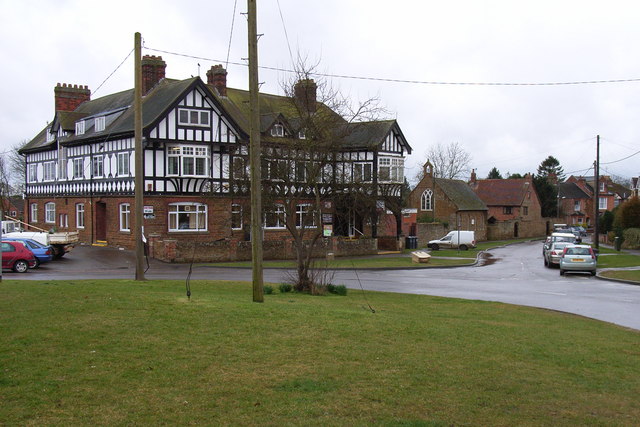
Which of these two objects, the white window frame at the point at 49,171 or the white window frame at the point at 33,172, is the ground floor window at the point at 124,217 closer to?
the white window frame at the point at 49,171

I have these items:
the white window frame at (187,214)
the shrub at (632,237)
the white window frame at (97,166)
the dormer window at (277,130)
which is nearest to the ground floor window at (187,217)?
the white window frame at (187,214)

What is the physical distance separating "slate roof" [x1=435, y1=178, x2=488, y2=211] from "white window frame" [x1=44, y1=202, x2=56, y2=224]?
4228cm

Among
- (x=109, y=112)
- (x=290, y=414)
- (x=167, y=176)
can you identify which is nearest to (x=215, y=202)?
(x=167, y=176)

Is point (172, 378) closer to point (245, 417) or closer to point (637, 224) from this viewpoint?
point (245, 417)

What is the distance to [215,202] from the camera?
41.0 m

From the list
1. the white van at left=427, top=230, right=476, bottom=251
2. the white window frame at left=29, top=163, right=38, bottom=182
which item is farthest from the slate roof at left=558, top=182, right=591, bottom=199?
the white window frame at left=29, top=163, right=38, bottom=182

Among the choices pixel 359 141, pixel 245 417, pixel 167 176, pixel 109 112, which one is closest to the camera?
pixel 245 417

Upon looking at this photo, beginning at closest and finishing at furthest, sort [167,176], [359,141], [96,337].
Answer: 1. [96,337]
2. [167,176]
3. [359,141]

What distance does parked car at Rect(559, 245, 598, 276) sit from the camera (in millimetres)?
32344

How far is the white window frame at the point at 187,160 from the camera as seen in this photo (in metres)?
39.0

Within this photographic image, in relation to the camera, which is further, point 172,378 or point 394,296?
point 394,296

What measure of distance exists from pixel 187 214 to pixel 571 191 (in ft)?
282

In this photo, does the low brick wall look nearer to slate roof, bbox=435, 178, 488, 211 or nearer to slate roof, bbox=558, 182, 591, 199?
slate roof, bbox=435, 178, 488, 211

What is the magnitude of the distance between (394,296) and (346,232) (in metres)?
30.5
